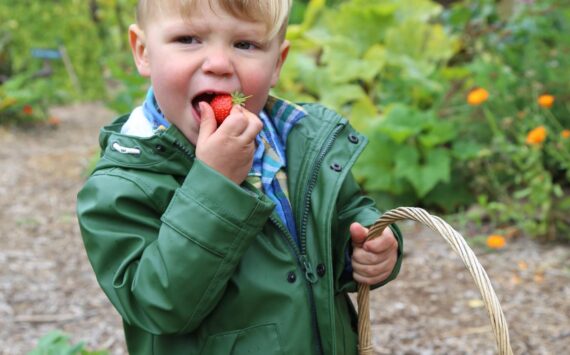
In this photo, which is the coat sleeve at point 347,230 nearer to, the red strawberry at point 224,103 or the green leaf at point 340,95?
the red strawberry at point 224,103

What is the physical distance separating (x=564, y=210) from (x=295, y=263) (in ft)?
8.03

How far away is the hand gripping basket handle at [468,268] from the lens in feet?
4.32

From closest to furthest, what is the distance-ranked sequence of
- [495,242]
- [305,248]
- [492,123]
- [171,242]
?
[171,242] → [305,248] → [495,242] → [492,123]

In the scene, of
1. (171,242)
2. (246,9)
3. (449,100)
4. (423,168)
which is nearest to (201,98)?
(246,9)

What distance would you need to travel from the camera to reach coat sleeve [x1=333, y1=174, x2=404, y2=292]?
173 centimetres

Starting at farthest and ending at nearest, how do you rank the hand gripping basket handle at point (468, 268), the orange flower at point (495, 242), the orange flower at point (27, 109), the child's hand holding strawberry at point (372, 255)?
the orange flower at point (27, 109) < the orange flower at point (495, 242) < the child's hand holding strawberry at point (372, 255) < the hand gripping basket handle at point (468, 268)

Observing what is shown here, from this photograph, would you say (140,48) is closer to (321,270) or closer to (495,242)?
(321,270)

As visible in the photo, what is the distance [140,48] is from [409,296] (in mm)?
1998

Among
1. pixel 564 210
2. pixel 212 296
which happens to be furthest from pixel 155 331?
pixel 564 210

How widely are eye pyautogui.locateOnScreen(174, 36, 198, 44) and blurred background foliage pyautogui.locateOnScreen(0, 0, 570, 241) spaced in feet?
7.33

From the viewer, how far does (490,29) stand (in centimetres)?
489

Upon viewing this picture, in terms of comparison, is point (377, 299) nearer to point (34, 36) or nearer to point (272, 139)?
point (272, 139)

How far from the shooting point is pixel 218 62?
4.53ft

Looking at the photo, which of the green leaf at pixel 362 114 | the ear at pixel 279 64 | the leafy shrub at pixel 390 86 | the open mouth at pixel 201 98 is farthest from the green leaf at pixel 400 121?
the open mouth at pixel 201 98
